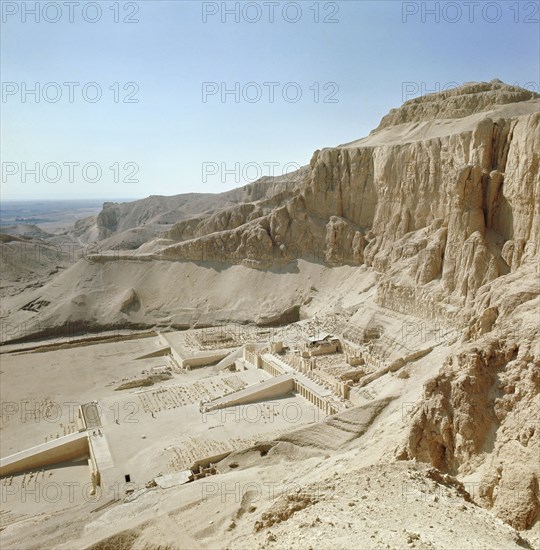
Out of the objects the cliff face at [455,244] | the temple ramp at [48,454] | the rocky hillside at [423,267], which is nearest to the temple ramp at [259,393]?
the temple ramp at [48,454]

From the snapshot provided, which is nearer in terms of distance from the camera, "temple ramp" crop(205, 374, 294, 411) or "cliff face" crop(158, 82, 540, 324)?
"temple ramp" crop(205, 374, 294, 411)

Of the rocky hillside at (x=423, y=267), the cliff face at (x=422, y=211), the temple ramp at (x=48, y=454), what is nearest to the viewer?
the rocky hillside at (x=423, y=267)

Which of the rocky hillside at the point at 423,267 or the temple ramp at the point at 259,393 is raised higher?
the rocky hillside at the point at 423,267

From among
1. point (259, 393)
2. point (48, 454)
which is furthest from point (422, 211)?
point (48, 454)

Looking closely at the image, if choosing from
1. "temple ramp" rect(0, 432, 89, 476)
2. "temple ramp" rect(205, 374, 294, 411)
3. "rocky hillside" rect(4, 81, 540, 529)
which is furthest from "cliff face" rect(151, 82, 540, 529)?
"temple ramp" rect(0, 432, 89, 476)

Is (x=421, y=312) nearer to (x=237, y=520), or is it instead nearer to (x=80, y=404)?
(x=237, y=520)

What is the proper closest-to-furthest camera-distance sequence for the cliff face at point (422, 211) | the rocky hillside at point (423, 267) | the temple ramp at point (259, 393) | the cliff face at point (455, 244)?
the cliff face at point (455, 244), the rocky hillside at point (423, 267), the temple ramp at point (259, 393), the cliff face at point (422, 211)

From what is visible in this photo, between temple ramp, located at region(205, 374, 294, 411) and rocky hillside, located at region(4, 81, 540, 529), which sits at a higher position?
rocky hillside, located at region(4, 81, 540, 529)

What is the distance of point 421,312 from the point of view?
105 ft

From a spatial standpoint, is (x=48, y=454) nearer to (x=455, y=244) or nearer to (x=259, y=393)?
(x=259, y=393)

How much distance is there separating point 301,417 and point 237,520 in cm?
1131

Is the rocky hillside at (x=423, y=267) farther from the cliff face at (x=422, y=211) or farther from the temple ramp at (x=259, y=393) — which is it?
the temple ramp at (x=259, y=393)

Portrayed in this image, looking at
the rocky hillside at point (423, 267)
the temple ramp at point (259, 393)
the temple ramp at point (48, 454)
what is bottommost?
the temple ramp at point (48, 454)

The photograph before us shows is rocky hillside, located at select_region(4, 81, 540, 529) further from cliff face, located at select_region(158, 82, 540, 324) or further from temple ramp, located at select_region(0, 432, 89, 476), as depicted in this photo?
temple ramp, located at select_region(0, 432, 89, 476)
